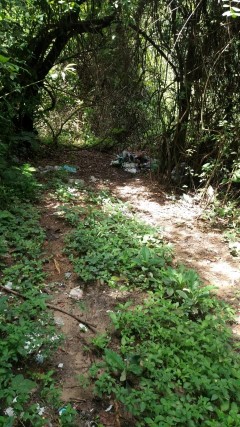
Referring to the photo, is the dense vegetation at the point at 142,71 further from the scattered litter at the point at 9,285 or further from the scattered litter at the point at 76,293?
the scattered litter at the point at 76,293

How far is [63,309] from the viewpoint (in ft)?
8.45

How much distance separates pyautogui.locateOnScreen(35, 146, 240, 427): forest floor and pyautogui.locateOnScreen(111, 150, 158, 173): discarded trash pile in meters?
0.19

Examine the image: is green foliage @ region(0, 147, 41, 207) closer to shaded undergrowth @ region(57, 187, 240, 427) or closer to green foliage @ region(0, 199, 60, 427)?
green foliage @ region(0, 199, 60, 427)

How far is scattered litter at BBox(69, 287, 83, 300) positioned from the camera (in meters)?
2.74

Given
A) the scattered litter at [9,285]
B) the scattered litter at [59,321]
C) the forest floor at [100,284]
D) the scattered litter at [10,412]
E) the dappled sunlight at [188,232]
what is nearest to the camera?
the scattered litter at [10,412]

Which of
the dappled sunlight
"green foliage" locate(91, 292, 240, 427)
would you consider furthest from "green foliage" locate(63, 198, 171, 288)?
"green foliage" locate(91, 292, 240, 427)

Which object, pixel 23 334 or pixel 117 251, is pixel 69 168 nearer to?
pixel 117 251

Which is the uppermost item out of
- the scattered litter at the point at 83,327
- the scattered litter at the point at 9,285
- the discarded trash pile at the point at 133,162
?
the discarded trash pile at the point at 133,162

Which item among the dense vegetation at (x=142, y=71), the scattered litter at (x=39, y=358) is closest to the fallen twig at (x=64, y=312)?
the scattered litter at (x=39, y=358)

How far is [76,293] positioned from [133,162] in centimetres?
396

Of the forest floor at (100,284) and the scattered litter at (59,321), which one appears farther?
the scattered litter at (59,321)

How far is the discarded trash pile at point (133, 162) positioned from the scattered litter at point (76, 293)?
11.9ft

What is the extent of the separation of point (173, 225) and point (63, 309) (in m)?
1.93

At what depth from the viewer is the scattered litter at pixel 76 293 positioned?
2.74 metres
